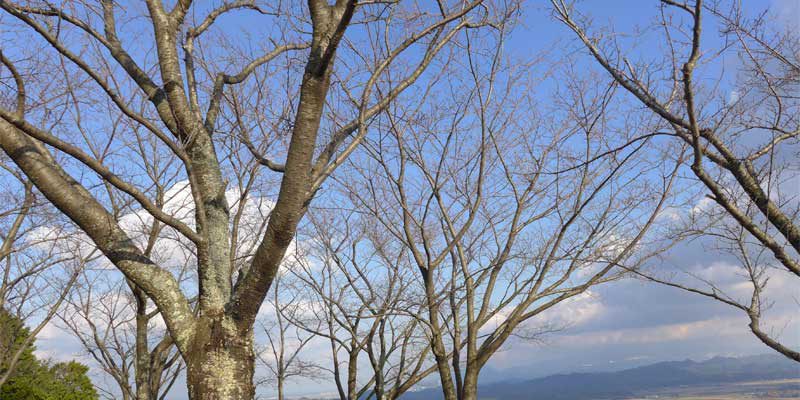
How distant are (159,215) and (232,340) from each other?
90cm

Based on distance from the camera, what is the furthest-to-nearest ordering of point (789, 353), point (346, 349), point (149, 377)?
point (346, 349) < point (149, 377) < point (789, 353)

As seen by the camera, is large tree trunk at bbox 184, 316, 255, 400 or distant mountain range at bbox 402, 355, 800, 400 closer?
large tree trunk at bbox 184, 316, 255, 400

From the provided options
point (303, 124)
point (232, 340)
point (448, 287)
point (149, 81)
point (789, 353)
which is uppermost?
point (149, 81)

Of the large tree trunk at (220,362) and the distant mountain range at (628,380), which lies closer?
the large tree trunk at (220,362)

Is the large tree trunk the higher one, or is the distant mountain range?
the large tree trunk

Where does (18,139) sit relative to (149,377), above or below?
above

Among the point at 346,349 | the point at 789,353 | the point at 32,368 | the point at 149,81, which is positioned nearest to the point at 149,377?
the point at 346,349

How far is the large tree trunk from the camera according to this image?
309 centimetres

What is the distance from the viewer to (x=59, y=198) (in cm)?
308

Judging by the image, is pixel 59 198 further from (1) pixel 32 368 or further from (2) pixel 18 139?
(1) pixel 32 368

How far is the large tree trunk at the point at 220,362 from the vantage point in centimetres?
309

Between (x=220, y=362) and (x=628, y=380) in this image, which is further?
(x=628, y=380)

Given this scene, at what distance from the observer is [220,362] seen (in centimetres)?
314

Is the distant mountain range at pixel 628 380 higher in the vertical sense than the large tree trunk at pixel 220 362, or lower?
lower
